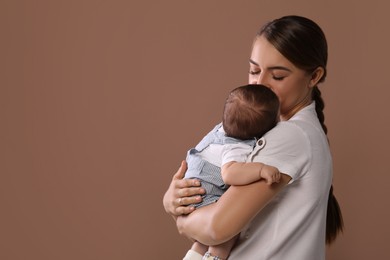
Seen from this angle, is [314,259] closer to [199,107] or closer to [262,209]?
[262,209]

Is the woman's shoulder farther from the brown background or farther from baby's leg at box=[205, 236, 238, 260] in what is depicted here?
the brown background

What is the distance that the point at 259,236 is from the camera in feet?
5.40

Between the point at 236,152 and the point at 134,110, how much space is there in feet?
4.97

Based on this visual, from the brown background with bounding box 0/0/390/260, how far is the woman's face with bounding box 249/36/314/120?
1297 millimetres

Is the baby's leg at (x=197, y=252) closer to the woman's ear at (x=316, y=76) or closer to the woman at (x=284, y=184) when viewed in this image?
the woman at (x=284, y=184)

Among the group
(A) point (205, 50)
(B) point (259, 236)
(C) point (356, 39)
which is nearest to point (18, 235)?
(A) point (205, 50)

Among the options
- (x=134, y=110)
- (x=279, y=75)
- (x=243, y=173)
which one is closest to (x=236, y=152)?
(x=243, y=173)

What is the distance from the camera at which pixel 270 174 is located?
1.50 meters

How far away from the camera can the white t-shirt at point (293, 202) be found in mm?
1589

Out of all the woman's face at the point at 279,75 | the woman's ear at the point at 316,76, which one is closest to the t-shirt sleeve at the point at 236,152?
the woman's face at the point at 279,75

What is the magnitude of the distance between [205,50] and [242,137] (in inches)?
60.5

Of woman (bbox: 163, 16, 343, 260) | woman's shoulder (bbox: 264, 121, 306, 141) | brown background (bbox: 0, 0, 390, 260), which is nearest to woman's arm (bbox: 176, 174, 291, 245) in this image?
woman (bbox: 163, 16, 343, 260)

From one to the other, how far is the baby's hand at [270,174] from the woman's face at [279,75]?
361 millimetres

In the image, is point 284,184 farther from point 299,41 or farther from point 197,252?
point 299,41
